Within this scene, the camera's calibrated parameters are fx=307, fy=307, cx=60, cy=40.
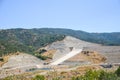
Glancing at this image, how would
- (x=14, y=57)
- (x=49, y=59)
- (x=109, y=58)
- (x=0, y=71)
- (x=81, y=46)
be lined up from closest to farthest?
(x=0, y=71) < (x=109, y=58) < (x=14, y=57) < (x=49, y=59) < (x=81, y=46)

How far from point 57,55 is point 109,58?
77.6 feet

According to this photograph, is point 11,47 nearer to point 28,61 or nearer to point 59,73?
point 28,61

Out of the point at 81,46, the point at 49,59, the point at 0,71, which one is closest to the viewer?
→ the point at 0,71

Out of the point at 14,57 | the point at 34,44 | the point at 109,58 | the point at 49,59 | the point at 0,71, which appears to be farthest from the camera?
the point at 34,44

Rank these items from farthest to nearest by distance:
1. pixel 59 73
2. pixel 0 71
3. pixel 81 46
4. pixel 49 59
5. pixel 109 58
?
pixel 81 46 < pixel 49 59 < pixel 109 58 < pixel 0 71 < pixel 59 73

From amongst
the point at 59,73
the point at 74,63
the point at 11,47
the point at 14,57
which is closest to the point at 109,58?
the point at 74,63

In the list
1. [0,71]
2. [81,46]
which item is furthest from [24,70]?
[81,46]

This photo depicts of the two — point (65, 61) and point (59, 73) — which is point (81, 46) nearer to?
point (65, 61)

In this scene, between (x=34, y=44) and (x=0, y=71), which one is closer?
(x=0, y=71)

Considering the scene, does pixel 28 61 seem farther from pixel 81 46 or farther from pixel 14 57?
pixel 81 46

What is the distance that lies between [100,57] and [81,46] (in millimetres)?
23688

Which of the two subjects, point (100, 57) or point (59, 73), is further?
point (100, 57)

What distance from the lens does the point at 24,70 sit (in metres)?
86.2

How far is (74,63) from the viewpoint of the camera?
305ft
